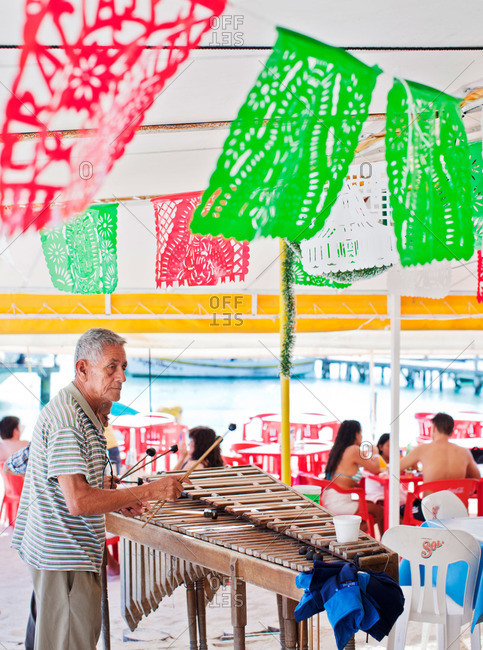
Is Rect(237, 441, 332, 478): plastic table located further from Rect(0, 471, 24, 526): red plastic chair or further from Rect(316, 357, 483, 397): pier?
Rect(316, 357, 483, 397): pier

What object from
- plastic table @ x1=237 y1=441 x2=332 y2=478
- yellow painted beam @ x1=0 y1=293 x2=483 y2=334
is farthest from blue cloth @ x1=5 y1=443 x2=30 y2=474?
plastic table @ x1=237 y1=441 x2=332 y2=478

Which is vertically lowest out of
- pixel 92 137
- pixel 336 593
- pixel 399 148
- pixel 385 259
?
pixel 336 593

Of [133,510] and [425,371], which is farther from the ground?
[425,371]

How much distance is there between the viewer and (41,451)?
2.02m

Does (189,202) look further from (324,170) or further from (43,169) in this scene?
(43,169)

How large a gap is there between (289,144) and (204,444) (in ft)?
7.17

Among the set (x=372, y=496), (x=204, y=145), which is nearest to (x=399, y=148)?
(x=204, y=145)

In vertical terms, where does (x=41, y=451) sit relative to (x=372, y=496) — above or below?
above

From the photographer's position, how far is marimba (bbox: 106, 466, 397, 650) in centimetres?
214

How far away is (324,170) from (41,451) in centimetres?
136

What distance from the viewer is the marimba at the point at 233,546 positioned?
214 cm

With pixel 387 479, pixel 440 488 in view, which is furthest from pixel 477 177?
pixel 387 479

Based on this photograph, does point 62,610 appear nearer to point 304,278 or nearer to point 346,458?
point 304,278

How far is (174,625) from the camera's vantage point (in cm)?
365
